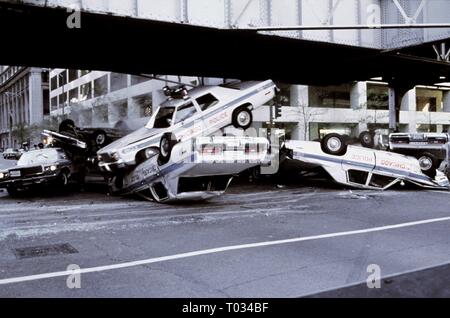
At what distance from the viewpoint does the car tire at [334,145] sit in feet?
45.3

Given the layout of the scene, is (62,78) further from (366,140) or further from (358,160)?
(358,160)

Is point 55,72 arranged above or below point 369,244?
above

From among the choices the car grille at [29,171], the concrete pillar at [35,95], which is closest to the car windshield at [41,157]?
the car grille at [29,171]

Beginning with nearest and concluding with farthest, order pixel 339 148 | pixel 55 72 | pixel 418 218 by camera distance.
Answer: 1. pixel 418 218
2. pixel 339 148
3. pixel 55 72

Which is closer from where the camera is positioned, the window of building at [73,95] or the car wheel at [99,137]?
the car wheel at [99,137]

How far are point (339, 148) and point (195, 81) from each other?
27.9 meters

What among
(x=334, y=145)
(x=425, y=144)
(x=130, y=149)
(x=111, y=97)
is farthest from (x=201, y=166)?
(x=111, y=97)

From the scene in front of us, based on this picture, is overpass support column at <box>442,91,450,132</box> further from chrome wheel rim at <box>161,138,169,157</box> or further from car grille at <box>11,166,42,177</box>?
car grille at <box>11,166,42,177</box>

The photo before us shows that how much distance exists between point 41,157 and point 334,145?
9.48 m

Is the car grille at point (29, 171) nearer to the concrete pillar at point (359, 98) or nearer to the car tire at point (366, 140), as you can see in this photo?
the car tire at point (366, 140)

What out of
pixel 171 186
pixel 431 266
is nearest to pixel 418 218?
pixel 431 266

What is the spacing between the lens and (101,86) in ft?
183

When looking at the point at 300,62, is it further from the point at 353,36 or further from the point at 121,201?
the point at 121,201

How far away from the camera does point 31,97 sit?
96438 millimetres
